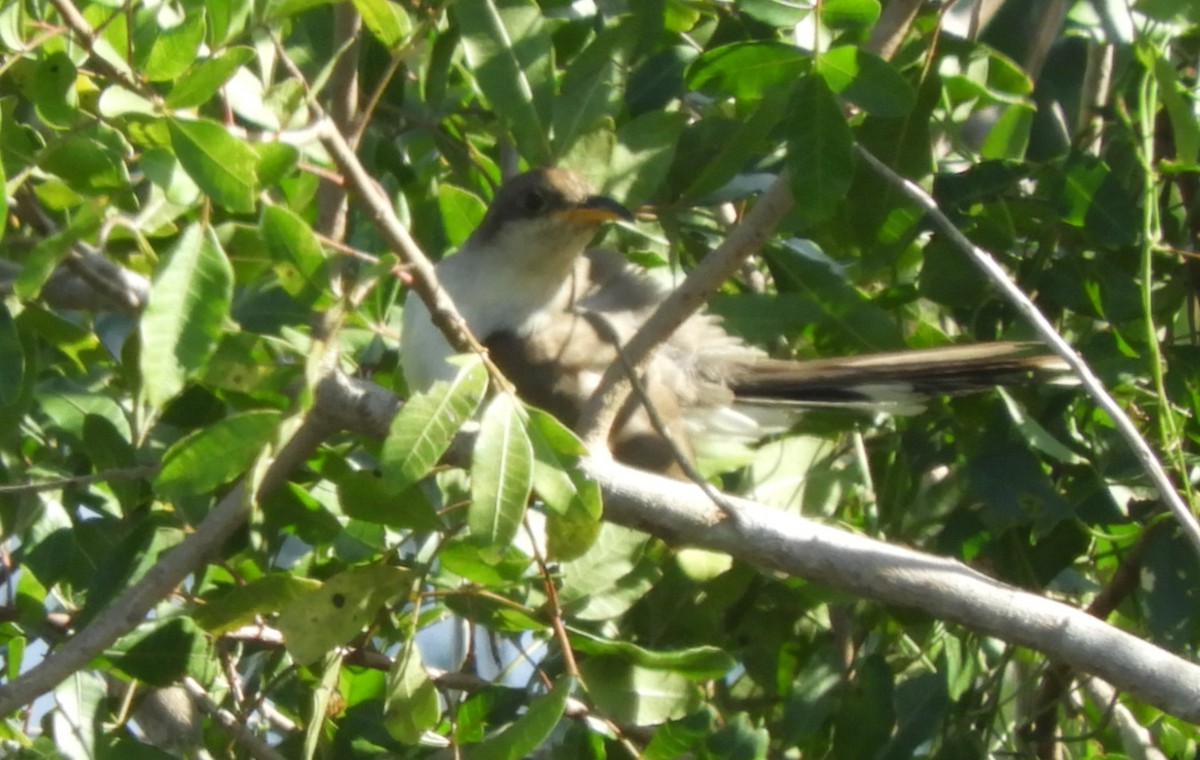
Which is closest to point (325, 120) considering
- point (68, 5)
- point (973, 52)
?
point (68, 5)

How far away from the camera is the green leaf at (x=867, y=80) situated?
2338 mm

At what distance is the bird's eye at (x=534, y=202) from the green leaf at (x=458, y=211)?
0.15 metres

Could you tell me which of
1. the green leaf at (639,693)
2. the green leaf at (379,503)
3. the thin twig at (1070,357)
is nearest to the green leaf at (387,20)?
the green leaf at (379,503)

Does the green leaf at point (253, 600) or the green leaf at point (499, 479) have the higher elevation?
the green leaf at point (499, 479)

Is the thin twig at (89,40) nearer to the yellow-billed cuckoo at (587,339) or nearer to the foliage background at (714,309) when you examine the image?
the foliage background at (714,309)

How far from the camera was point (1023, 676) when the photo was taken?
339cm

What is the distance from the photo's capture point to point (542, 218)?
11.3ft

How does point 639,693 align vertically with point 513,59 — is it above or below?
below

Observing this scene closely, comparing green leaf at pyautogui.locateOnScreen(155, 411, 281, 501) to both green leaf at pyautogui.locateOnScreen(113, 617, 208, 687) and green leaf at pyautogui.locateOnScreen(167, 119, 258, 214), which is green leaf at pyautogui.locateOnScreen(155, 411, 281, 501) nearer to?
green leaf at pyautogui.locateOnScreen(167, 119, 258, 214)

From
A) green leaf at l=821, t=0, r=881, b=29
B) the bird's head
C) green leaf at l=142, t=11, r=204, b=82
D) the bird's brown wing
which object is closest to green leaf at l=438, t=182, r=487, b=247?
the bird's head

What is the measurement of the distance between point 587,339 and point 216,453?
5.65 ft

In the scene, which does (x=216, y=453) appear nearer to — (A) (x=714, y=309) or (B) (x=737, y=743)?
(B) (x=737, y=743)

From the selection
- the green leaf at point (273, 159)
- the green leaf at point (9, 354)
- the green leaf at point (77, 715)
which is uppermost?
the green leaf at point (273, 159)

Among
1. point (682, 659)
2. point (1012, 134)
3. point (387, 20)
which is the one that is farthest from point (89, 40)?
point (1012, 134)
